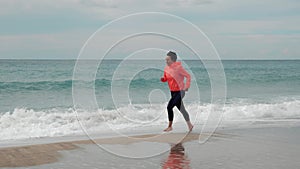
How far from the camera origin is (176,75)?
9500mm

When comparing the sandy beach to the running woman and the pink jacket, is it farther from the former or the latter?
the pink jacket

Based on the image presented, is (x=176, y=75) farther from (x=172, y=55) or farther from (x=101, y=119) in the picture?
(x=101, y=119)

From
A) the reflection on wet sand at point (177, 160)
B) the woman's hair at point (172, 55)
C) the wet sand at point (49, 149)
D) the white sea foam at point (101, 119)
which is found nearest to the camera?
the reflection on wet sand at point (177, 160)

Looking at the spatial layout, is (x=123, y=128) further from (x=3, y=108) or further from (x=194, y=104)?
(x=3, y=108)

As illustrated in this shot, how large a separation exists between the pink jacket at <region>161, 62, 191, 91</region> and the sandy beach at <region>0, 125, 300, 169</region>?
1.15 metres

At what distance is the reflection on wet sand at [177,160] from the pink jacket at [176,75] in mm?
1662

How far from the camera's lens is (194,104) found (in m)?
17.3

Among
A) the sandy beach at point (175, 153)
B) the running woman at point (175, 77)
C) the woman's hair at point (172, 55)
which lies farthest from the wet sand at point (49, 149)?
the woman's hair at point (172, 55)

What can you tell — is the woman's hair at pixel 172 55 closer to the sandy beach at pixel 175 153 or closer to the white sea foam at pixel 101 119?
the sandy beach at pixel 175 153

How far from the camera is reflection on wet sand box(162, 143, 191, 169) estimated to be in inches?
268

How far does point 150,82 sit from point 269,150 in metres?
23.6

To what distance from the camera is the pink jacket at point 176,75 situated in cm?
943

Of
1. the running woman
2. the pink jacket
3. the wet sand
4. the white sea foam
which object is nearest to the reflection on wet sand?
the wet sand

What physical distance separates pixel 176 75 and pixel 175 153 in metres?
2.19
